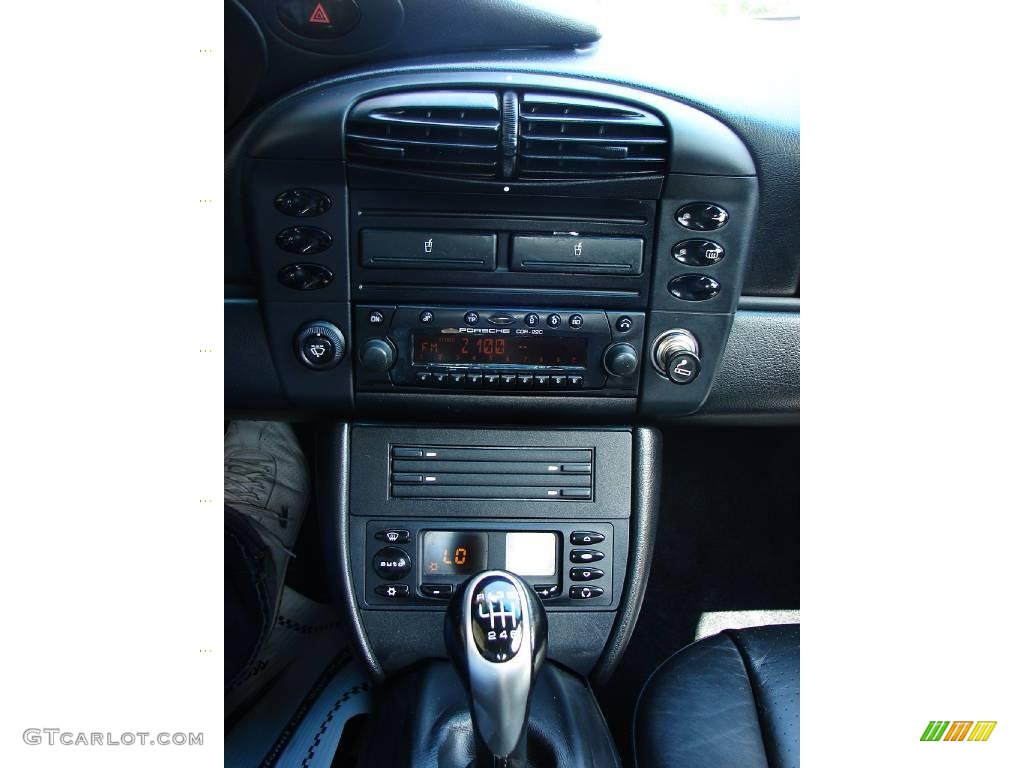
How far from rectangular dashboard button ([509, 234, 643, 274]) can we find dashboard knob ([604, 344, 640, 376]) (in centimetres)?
12

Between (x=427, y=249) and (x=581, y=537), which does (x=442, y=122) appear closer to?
(x=427, y=249)

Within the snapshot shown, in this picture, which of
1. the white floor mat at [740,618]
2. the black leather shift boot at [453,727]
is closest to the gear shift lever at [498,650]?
the black leather shift boot at [453,727]

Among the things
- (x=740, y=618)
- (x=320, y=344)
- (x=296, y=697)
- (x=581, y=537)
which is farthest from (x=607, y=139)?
(x=740, y=618)

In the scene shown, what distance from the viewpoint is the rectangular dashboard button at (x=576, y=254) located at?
4.06 ft

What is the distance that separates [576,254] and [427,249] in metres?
0.21

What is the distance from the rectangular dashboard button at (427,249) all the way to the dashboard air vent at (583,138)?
0.12m

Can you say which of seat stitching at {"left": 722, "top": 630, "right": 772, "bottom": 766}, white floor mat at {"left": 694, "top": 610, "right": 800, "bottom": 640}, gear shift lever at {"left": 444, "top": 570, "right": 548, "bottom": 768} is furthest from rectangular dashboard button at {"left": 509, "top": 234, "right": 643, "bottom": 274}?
white floor mat at {"left": 694, "top": 610, "right": 800, "bottom": 640}

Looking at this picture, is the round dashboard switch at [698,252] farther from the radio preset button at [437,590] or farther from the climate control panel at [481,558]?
the radio preset button at [437,590]

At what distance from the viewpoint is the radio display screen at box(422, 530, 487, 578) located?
4.57 feet
